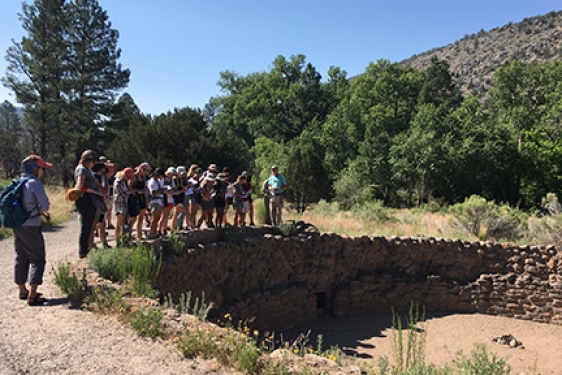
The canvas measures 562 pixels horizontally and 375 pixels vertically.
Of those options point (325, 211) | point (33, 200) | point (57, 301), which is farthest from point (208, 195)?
point (325, 211)

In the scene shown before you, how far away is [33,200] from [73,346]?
1.91 meters

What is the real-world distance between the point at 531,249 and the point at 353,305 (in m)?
5.26

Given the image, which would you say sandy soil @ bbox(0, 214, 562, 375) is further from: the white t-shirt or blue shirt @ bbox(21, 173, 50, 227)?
the white t-shirt

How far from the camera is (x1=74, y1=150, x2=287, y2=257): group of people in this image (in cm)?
661

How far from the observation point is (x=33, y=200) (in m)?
5.07

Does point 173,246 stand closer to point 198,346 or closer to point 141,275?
point 141,275

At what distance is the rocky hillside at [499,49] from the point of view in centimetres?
7019

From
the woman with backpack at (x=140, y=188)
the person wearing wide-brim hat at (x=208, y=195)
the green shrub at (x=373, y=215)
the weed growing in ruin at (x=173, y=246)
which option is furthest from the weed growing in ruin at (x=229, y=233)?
the green shrub at (x=373, y=215)

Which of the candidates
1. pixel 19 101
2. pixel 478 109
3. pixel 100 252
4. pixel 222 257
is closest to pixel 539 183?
pixel 478 109

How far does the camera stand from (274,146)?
3806cm

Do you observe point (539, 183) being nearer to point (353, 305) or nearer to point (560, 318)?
point (560, 318)

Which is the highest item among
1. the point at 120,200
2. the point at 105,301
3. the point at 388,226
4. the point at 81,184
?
the point at 81,184

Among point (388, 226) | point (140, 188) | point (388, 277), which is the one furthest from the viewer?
point (388, 226)

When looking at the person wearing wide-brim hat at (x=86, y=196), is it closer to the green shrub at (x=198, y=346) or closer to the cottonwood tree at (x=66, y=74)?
the green shrub at (x=198, y=346)
